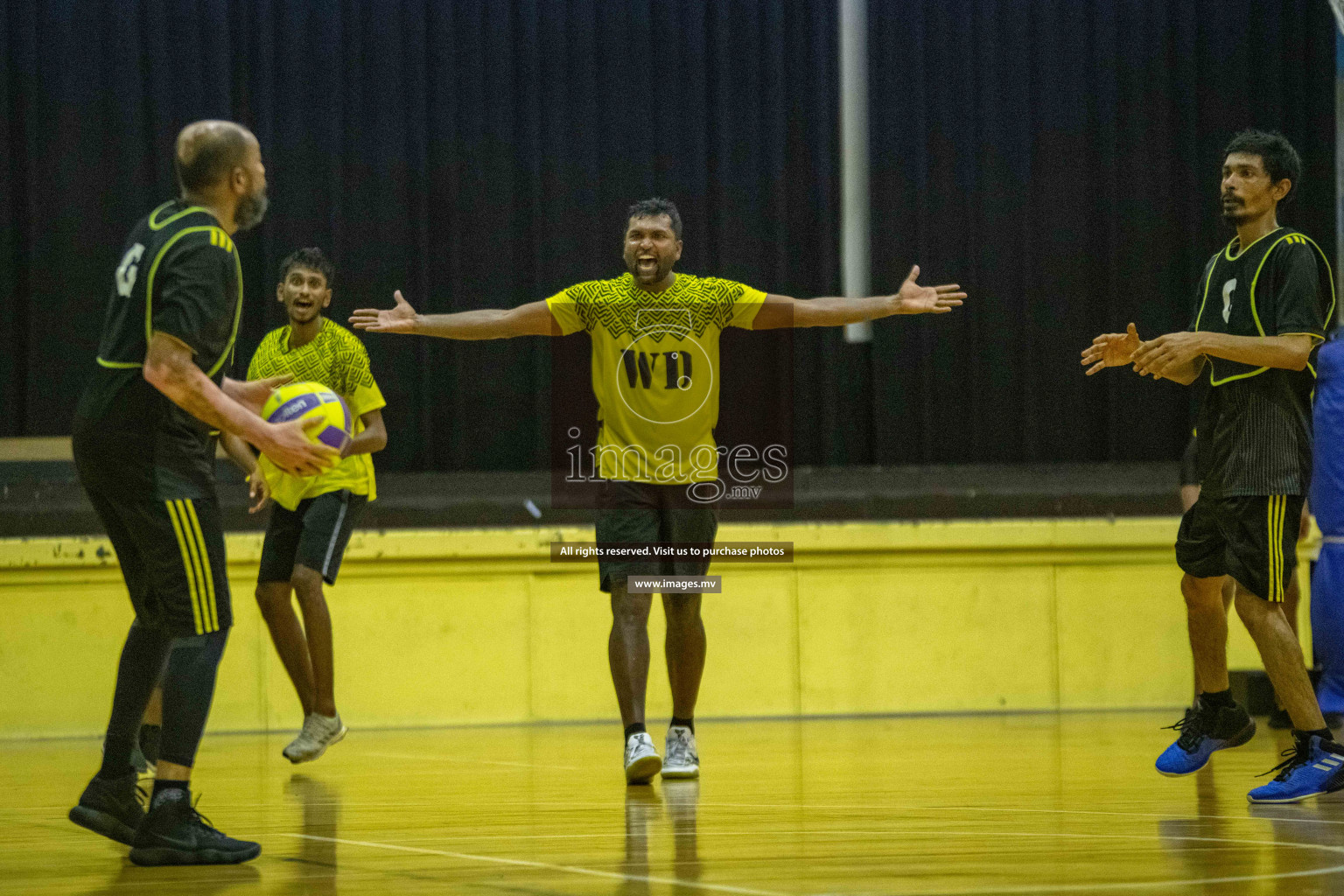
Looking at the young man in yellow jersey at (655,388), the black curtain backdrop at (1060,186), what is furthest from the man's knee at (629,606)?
the black curtain backdrop at (1060,186)

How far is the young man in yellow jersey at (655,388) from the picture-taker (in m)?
4.65

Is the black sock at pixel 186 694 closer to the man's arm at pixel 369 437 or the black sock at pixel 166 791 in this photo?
the black sock at pixel 166 791

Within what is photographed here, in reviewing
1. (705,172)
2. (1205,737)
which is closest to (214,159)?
(1205,737)

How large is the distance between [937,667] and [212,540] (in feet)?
16.3

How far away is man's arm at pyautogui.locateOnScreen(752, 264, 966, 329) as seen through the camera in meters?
4.66

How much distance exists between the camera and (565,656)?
726 cm

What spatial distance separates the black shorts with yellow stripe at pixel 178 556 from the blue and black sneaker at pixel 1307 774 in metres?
2.67

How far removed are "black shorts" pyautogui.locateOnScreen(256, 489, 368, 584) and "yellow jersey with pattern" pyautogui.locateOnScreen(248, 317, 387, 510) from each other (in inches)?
1.6

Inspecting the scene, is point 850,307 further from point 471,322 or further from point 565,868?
point 565,868

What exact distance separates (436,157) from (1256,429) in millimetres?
5560

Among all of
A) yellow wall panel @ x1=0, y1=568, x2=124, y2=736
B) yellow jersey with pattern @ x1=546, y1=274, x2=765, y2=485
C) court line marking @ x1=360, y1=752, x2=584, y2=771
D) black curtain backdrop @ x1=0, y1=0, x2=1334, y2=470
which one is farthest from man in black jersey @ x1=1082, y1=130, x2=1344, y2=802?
yellow wall panel @ x1=0, y1=568, x2=124, y2=736

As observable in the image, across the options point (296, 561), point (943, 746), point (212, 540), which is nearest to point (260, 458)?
point (296, 561)

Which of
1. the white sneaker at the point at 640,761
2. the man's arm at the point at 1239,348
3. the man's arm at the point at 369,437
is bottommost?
the white sneaker at the point at 640,761

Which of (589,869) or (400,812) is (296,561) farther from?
(589,869)
